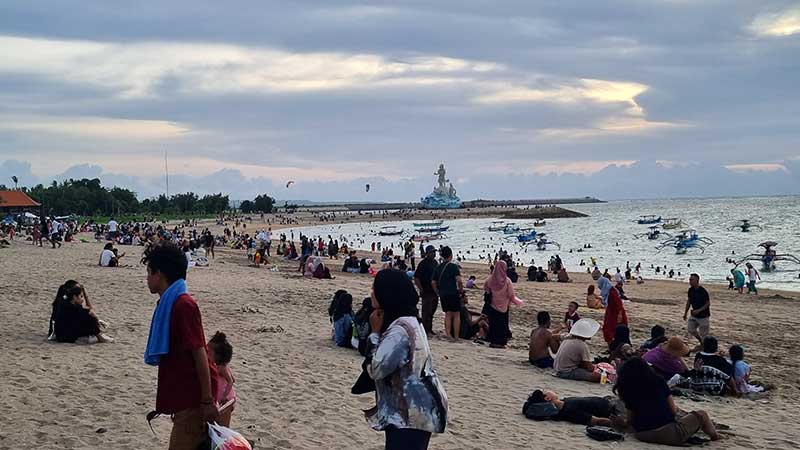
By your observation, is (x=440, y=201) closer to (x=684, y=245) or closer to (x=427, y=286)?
(x=684, y=245)

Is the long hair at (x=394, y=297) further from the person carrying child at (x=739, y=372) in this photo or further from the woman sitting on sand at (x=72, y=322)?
the woman sitting on sand at (x=72, y=322)

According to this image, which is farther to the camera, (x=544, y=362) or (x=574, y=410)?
(x=544, y=362)

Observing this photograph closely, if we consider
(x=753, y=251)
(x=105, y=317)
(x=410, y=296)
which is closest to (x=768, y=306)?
(x=105, y=317)

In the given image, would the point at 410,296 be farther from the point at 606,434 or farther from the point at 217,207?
the point at 217,207

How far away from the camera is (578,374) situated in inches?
365

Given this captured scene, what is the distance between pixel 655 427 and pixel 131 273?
1604 centimetres

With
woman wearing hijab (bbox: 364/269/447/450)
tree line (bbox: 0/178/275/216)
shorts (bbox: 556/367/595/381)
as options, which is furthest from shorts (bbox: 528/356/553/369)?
tree line (bbox: 0/178/275/216)

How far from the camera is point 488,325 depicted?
11969 mm

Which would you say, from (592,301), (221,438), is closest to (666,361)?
(221,438)

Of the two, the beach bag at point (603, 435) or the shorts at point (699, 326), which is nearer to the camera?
the beach bag at point (603, 435)

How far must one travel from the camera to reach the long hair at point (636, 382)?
21.7ft

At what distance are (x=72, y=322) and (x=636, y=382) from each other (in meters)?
7.25

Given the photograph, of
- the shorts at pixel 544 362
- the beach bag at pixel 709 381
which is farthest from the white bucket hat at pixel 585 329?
the beach bag at pixel 709 381

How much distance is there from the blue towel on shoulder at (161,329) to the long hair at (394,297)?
1124 millimetres
